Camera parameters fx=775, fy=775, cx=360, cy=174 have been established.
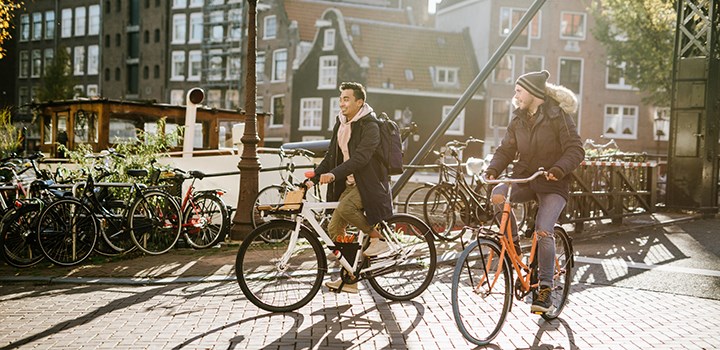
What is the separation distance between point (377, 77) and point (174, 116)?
26278mm

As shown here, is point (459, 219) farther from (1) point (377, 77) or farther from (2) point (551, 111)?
(1) point (377, 77)

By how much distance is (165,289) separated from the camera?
6.59 metres

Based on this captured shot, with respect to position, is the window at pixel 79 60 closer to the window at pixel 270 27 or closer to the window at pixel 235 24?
the window at pixel 235 24

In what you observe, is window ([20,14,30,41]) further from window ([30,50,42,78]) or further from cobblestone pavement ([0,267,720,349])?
cobblestone pavement ([0,267,720,349])

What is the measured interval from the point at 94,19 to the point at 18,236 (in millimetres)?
53086

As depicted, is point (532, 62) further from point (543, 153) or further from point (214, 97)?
point (543, 153)

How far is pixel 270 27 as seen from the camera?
147 feet

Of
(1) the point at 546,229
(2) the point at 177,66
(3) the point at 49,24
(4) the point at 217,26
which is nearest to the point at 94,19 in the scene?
(3) the point at 49,24

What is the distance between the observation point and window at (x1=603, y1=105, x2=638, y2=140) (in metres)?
44.0

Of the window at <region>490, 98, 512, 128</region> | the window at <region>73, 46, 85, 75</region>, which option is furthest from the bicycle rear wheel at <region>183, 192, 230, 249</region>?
the window at <region>73, 46, 85, 75</region>

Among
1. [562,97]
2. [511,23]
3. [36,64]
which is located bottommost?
[562,97]

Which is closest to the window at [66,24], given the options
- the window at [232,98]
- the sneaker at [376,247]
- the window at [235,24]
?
the window at [235,24]

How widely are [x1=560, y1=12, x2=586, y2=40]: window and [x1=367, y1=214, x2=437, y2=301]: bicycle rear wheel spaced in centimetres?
3949

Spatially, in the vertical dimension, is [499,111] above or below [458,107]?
above
